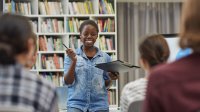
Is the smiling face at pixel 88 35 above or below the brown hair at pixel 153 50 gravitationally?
above

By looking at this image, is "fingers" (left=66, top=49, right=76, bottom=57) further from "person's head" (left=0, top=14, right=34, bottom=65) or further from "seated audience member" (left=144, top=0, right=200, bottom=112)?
"seated audience member" (left=144, top=0, right=200, bottom=112)

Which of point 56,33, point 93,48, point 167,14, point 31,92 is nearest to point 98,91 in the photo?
point 93,48

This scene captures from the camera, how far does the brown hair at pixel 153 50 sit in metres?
1.76

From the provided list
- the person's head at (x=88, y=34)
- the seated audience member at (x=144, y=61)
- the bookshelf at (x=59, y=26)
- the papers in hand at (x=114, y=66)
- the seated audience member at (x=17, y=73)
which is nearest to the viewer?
the seated audience member at (x=17, y=73)

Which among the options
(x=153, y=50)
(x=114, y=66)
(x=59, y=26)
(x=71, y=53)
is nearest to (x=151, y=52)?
(x=153, y=50)

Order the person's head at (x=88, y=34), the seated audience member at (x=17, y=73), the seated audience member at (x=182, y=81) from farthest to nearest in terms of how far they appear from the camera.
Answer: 1. the person's head at (x=88, y=34)
2. the seated audience member at (x=17, y=73)
3. the seated audience member at (x=182, y=81)

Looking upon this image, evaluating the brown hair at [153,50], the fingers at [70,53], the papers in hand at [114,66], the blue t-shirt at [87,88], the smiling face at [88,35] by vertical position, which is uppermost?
the smiling face at [88,35]

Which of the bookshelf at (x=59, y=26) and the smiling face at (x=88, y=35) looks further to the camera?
the bookshelf at (x=59, y=26)

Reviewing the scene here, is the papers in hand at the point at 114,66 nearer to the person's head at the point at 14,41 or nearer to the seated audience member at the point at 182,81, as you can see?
the person's head at the point at 14,41

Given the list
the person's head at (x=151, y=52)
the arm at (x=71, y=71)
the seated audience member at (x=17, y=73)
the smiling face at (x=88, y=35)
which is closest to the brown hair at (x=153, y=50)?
the person's head at (x=151, y=52)

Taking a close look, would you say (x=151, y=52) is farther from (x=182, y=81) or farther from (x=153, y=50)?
(x=182, y=81)

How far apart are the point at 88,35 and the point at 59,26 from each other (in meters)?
2.18

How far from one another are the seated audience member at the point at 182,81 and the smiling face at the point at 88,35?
2039 millimetres

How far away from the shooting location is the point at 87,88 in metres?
2.92
